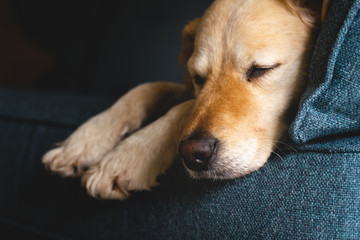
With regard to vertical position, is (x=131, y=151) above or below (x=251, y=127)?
below

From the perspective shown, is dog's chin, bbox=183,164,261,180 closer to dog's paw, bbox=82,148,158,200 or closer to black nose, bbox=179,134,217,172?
black nose, bbox=179,134,217,172

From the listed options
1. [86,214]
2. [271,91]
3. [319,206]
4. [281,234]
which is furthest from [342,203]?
[86,214]

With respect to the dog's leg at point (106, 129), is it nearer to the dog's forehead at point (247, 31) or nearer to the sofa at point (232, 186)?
the sofa at point (232, 186)

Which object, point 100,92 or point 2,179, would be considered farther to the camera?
point 100,92

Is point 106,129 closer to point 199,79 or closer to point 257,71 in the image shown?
point 199,79

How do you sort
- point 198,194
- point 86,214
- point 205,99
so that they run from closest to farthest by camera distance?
point 198,194 → point 205,99 → point 86,214

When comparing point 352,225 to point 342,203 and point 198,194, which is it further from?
point 198,194

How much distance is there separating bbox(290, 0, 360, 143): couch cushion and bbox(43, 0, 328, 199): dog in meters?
0.18

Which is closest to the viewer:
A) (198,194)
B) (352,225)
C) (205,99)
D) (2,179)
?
(352,225)

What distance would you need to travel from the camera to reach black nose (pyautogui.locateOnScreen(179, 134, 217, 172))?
1086 mm

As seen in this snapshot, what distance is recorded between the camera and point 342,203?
88 cm

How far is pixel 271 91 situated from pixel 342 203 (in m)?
0.49

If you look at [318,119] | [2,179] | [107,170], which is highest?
[318,119]

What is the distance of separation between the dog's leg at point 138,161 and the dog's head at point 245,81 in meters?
0.16
